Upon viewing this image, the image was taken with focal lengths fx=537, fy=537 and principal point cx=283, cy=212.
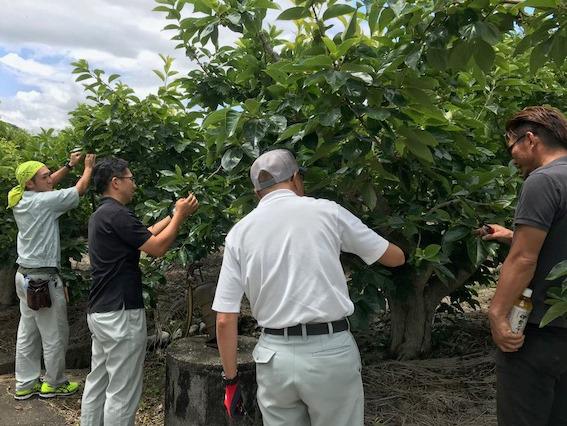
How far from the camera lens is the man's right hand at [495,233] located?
2.63m

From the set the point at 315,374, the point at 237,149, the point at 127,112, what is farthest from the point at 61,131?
the point at 315,374

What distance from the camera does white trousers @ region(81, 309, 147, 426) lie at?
312 cm

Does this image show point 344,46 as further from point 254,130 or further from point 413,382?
point 413,382

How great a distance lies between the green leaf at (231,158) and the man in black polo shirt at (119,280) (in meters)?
0.45

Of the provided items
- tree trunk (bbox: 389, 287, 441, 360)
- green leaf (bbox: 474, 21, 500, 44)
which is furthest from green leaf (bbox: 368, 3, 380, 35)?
tree trunk (bbox: 389, 287, 441, 360)

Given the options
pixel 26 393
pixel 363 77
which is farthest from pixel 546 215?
pixel 26 393

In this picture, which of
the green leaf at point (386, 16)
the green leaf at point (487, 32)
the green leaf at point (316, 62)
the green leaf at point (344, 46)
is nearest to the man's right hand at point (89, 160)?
the green leaf at point (316, 62)

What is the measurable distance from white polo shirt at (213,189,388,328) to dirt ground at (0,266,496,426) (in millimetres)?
1622

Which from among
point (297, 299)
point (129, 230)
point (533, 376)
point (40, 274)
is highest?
point (129, 230)

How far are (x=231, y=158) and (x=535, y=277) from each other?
150 cm

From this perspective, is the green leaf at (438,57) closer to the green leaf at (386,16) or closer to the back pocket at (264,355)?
the green leaf at (386,16)

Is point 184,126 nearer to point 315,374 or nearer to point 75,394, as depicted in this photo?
point 75,394

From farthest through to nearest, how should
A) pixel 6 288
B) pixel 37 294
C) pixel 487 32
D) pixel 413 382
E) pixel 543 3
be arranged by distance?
pixel 6 288, pixel 37 294, pixel 413 382, pixel 487 32, pixel 543 3

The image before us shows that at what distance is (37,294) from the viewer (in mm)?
3963
